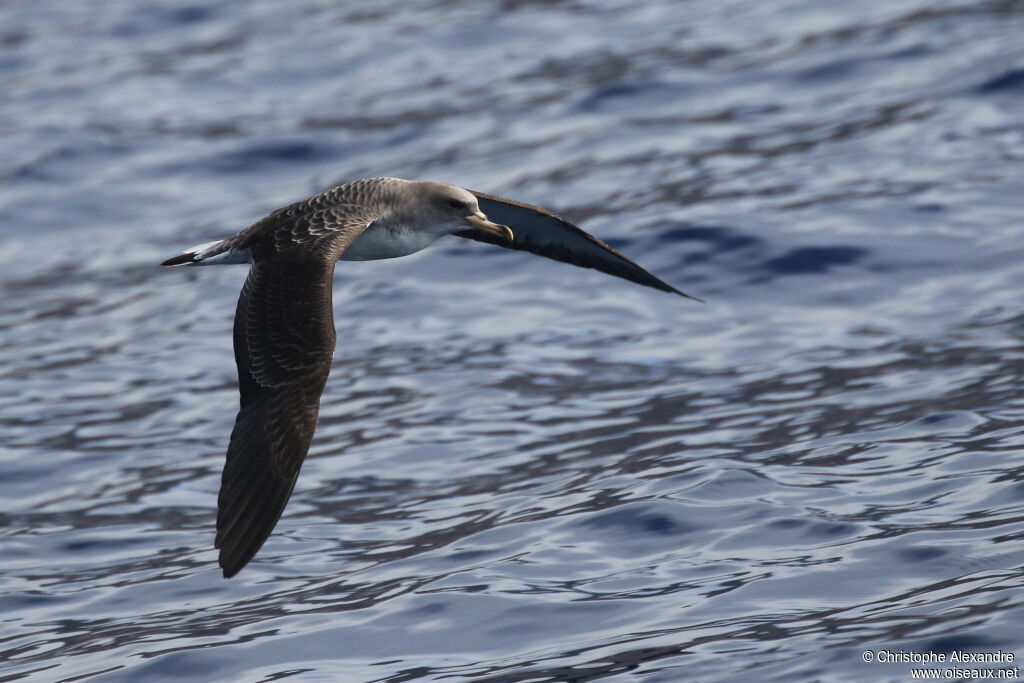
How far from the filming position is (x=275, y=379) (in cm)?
706

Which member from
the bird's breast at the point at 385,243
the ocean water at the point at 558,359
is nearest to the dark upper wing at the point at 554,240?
the bird's breast at the point at 385,243

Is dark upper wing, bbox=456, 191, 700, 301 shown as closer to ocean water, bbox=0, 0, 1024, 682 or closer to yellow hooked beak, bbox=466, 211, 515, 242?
yellow hooked beak, bbox=466, 211, 515, 242

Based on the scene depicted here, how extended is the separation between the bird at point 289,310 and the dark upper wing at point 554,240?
298mm

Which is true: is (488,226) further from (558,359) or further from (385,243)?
(558,359)

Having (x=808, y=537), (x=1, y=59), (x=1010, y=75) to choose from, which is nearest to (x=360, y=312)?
(x=808, y=537)

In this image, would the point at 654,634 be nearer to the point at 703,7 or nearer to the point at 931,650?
the point at 931,650

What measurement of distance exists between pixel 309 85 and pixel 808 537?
44.9 feet

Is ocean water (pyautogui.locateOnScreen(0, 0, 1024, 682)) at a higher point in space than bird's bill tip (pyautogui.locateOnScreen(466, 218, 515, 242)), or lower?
lower

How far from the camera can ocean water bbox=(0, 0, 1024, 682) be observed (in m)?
7.29

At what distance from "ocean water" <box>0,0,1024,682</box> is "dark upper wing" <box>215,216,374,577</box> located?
0.85m

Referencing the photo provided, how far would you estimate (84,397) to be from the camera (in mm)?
11914

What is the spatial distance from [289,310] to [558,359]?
4.58m

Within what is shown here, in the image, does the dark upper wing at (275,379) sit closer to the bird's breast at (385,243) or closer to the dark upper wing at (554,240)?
the bird's breast at (385,243)

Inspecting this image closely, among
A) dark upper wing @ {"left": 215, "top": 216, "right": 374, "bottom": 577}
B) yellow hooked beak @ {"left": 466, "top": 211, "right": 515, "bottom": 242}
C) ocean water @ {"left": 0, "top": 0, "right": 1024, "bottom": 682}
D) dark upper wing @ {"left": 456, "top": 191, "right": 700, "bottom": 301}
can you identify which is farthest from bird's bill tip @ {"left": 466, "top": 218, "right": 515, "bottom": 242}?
ocean water @ {"left": 0, "top": 0, "right": 1024, "bottom": 682}
